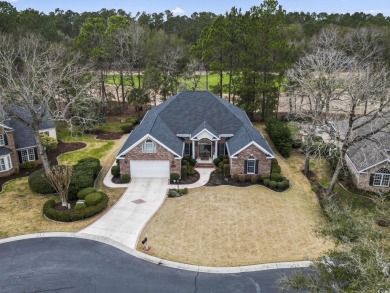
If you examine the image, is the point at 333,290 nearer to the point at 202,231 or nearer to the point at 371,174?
the point at 202,231

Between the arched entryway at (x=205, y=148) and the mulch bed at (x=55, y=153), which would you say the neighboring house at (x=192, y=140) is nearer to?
the arched entryway at (x=205, y=148)

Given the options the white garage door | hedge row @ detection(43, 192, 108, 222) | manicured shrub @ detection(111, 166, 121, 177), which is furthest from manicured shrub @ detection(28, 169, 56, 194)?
the white garage door

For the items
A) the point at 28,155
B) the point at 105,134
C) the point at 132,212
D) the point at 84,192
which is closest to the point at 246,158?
the point at 132,212

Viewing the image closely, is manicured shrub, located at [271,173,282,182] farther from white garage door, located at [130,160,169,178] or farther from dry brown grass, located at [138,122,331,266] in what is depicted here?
white garage door, located at [130,160,169,178]

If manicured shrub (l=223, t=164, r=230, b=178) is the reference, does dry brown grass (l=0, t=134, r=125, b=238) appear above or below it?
below

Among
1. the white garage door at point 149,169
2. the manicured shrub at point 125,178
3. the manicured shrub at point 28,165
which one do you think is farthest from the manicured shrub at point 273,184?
the manicured shrub at point 28,165

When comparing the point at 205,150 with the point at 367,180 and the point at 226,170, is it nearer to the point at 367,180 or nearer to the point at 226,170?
the point at 226,170
